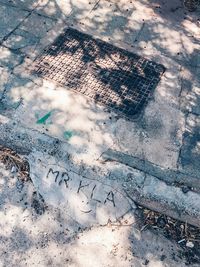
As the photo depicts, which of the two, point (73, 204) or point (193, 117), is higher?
point (193, 117)

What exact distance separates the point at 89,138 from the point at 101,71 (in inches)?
47.8

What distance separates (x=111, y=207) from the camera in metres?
4.09

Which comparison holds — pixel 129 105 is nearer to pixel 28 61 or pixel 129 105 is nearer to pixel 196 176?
pixel 196 176

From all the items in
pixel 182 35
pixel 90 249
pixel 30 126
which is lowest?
pixel 90 249

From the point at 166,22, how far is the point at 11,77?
2.88 m

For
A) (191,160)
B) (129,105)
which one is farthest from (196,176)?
(129,105)

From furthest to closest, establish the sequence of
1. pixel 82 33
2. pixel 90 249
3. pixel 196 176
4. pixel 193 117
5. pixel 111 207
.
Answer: pixel 82 33 → pixel 193 117 → pixel 196 176 → pixel 111 207 → pixel 90 249

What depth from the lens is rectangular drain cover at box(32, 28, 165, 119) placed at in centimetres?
498

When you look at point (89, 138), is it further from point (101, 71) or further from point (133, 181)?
point (101, 71)

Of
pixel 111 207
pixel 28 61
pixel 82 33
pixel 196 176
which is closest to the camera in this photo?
pixel 111 207

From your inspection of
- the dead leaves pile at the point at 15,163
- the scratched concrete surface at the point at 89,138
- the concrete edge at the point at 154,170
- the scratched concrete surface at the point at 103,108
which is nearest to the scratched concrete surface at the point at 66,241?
the scratched concrete surface at the point at 89,138

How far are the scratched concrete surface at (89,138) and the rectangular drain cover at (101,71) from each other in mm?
138

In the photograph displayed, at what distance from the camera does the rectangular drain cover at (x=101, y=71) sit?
4.98 meters

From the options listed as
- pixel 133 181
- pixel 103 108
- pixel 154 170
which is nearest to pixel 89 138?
pixel 103 108
